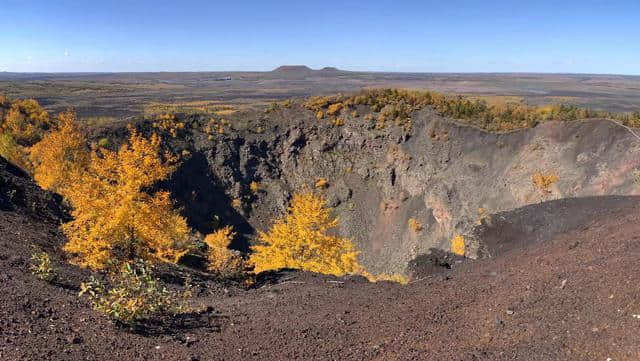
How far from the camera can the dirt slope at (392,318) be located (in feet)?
26.9

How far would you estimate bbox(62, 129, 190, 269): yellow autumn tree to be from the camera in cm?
1416

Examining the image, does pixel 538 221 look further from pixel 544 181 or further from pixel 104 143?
pixel 104 143

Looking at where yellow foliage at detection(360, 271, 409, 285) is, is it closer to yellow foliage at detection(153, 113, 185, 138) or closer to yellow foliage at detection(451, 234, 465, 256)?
yellow foliage at detection(451, 234, 465, 256)

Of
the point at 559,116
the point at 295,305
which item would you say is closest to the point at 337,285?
the point at 295,305

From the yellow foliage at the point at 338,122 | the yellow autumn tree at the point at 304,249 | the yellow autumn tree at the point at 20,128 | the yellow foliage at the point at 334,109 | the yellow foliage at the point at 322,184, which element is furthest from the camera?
the yellow foliage at the point at 334,109

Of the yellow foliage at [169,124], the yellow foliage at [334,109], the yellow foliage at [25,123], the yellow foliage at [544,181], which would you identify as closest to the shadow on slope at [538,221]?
the yellow foliage at [544,181]

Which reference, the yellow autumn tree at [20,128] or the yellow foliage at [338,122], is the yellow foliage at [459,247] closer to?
the yellow foliage at [338,122]

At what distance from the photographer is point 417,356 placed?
27.8ft

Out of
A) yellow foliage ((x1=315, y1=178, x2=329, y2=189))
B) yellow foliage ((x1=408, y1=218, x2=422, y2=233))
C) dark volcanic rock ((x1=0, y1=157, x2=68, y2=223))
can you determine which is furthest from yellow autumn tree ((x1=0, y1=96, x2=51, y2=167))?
yellow foliage ((x1=408, y1=218, x2=422, y2=233))

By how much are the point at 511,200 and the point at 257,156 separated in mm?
31652

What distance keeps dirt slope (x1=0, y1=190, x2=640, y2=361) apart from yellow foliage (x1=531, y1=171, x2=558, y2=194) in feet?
80.3

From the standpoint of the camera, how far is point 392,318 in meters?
11.0

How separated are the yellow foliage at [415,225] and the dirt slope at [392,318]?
1168 inches

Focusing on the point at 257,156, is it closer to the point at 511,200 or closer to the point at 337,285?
the point at 511,200
